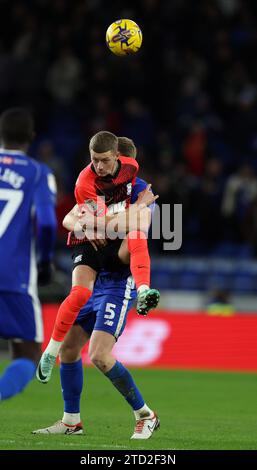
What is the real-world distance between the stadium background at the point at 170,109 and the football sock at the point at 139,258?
29.6 ft

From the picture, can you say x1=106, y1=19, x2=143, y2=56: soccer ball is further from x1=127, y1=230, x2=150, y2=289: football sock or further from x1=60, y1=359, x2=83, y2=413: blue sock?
x1=60, y1=359, x2=83, y2=413: blue sock

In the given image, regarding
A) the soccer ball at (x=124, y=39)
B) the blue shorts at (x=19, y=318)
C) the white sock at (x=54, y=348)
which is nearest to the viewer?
the blue shorts at (x=19, y=318)

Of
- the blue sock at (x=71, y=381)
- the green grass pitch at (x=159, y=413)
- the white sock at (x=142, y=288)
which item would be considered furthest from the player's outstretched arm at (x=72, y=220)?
the green grass pitch at (x=159, y=413)

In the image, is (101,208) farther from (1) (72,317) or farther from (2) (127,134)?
(2) (127,134)

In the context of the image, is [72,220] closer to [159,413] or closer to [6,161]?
[6,161]

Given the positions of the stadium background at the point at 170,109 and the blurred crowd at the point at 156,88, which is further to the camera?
the blurred crowd at the point at 156,88

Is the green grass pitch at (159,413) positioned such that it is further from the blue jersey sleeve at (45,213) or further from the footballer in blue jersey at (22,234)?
the blue jersey sleeve at (45,213)

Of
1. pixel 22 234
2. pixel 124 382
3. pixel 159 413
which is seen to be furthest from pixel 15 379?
pixel 159 413

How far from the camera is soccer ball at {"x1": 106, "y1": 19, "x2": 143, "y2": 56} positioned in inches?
372

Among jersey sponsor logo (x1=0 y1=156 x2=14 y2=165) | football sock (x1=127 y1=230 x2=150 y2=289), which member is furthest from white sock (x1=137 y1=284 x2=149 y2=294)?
jersey sponsor logo (x1=0 y1=156 x2=14 y2=165)

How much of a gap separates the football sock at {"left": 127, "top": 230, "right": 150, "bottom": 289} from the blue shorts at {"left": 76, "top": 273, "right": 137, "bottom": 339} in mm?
338

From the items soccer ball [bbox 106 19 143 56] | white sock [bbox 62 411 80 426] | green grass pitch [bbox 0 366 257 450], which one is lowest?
green grass pitch [bbox 0 366 257 450]

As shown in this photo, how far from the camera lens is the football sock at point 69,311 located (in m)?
7.96

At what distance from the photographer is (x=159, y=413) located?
34.0ft
